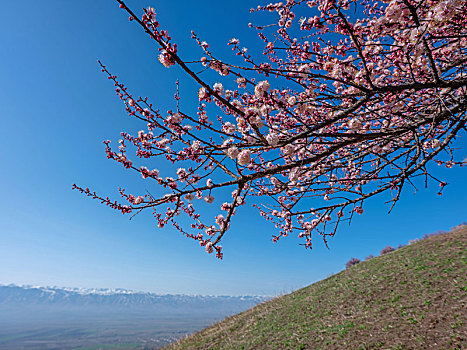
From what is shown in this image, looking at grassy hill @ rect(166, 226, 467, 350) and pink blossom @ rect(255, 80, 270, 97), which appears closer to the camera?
pink blossom @ rect(255, 80, 270, 97)

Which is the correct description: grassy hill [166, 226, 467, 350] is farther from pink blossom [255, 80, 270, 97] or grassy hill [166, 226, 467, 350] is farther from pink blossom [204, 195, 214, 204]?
pink blossom [255, 80, 270, 97]

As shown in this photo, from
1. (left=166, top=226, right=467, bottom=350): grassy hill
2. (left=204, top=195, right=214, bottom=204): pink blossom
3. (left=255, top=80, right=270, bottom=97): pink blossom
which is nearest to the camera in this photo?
(left=255, top=80, right=270, bottom=97): pink blossom

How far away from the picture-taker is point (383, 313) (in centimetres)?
822

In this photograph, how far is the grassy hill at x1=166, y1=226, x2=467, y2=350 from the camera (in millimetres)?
6641

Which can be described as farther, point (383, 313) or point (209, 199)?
point (383, 313)

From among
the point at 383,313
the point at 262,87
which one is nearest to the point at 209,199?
the point at 262,87

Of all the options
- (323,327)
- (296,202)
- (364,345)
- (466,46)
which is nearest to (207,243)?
(296,202)

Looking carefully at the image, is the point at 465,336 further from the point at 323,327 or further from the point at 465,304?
the point at 323,327

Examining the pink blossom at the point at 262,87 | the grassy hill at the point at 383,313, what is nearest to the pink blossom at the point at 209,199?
the pink blossom at the point at 262,87

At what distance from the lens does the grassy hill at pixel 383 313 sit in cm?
664

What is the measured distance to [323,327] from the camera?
8672 millimetres

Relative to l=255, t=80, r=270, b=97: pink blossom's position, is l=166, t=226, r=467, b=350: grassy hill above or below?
below

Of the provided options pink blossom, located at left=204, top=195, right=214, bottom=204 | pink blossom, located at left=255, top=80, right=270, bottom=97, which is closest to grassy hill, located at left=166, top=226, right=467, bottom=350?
pink blossom, located at left=204, top=195, right=214, bottom=204

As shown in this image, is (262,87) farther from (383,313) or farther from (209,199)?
(383,313)
